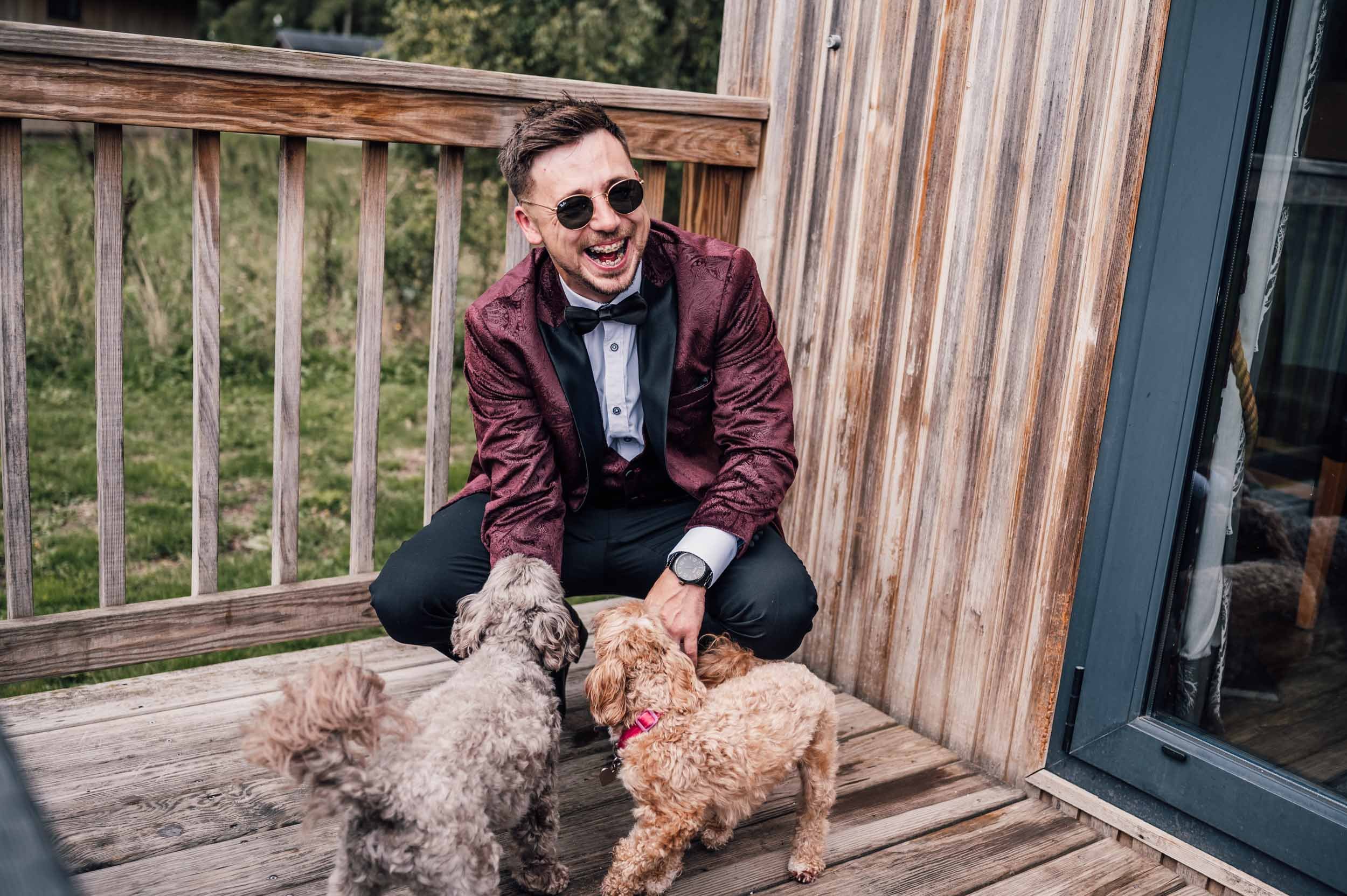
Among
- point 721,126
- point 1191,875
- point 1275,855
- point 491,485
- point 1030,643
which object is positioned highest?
point 721,126

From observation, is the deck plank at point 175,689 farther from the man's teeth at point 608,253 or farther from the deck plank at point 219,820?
the man's teeth at point 608,253

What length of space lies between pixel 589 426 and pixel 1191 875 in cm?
184

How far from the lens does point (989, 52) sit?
8.96ft

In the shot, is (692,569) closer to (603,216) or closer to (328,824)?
(603,216)

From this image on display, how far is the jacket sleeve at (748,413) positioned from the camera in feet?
8.73

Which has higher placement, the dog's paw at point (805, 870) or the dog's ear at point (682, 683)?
the dog's ear at point (682, 683)

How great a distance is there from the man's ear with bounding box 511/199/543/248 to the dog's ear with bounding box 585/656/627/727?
3.73ft

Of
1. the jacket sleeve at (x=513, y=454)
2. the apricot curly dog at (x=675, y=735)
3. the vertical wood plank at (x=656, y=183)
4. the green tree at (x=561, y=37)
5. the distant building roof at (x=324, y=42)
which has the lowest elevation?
the apricot curly dog at (x=675, y=735)

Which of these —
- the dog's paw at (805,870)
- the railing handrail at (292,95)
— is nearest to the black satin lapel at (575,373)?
the railing handrail at (292,95)

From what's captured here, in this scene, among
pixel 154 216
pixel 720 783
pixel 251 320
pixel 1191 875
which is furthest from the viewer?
pixel 154 216

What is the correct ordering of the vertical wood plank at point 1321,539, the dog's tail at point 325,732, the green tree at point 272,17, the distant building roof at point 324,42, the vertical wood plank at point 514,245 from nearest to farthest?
the dog's tail at point 325,732 < the vertical wood plank at point 1321,539 < the vertical wood plank at point 514,245 < the distant building roof at point 324,42 < the green tree at point 272,17

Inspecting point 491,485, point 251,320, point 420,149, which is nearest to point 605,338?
point 491,485

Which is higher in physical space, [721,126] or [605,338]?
[721,126]

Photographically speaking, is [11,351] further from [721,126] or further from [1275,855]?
[1275,855]
